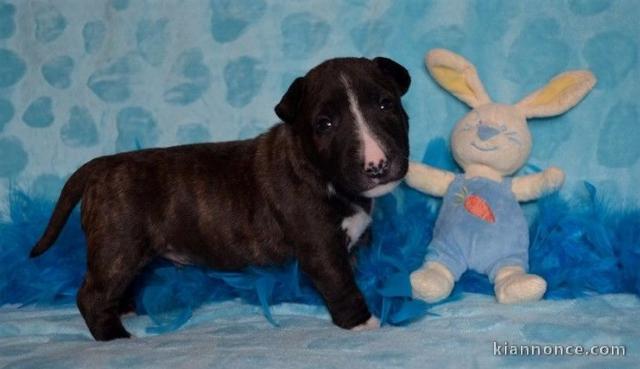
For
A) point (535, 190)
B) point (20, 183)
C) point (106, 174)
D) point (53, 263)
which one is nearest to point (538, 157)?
point (535, 190)

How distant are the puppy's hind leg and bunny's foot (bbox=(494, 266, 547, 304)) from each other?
166cm

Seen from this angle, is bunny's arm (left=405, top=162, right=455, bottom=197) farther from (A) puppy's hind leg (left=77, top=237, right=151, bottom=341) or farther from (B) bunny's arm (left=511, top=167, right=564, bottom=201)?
(A) puppy's hind leg (left=77, top=237, right=151, bottom=341)

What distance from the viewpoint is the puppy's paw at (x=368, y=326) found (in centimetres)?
367

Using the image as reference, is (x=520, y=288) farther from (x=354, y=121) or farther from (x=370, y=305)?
(x=354, y=121)

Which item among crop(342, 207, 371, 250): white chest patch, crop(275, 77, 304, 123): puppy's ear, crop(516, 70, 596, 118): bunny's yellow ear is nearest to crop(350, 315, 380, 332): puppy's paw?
crop(342, 207, 371, 250): white chest patch

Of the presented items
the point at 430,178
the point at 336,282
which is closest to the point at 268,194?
the point at 336,282

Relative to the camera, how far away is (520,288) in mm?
3773

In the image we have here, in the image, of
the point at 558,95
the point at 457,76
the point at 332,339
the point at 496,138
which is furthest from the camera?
the point at 457,76

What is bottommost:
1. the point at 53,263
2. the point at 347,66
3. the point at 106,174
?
the point at 53,263

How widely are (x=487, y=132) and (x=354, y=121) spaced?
958mm

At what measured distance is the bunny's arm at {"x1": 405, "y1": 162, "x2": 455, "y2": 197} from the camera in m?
4.49

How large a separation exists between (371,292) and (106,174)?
1.36 meters

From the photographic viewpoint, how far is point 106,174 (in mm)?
4074

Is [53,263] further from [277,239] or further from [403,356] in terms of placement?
[403,356]
